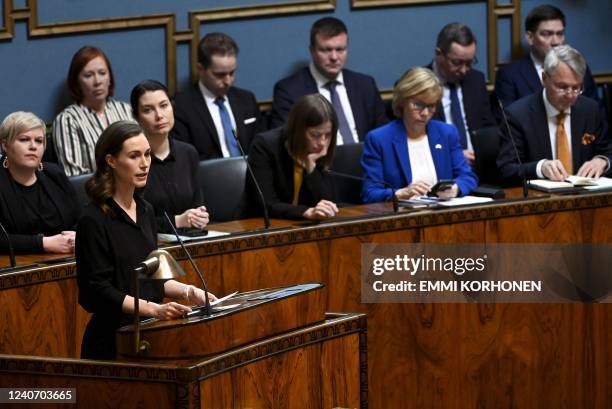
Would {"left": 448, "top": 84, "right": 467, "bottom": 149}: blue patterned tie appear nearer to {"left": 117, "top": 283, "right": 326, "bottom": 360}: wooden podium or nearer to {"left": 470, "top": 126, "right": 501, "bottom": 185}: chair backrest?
{"left": 470, "top": 126, "right": 501, "bottom": 185}: chair backrest

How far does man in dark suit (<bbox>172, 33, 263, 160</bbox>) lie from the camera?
6.32 metres

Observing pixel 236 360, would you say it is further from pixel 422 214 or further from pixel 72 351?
pixel 422 214

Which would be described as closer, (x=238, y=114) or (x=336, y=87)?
(x=238, y=114)

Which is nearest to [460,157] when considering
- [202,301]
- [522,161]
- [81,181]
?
[522,161]

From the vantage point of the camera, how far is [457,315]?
4902mm

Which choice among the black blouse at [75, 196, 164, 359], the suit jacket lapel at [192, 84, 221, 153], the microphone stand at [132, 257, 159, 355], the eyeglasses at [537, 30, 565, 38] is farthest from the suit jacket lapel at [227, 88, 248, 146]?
the microphone stand at [132, 257, 159, 355]

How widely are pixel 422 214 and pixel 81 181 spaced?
128cm

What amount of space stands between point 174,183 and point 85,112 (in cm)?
104

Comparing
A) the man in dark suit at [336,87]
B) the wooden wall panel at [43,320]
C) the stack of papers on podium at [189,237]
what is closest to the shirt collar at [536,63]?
the man in dark suit at [336,87]

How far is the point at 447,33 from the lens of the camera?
6785 millimetres

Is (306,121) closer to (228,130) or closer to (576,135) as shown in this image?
(228,130)

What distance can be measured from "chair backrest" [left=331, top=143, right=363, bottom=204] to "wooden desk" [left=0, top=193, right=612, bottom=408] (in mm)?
682

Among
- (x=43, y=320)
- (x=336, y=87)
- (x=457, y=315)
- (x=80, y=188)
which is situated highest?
(x=336, y=87)

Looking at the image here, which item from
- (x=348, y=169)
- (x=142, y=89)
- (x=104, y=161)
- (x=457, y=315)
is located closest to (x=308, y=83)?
(x=348, y=169)
